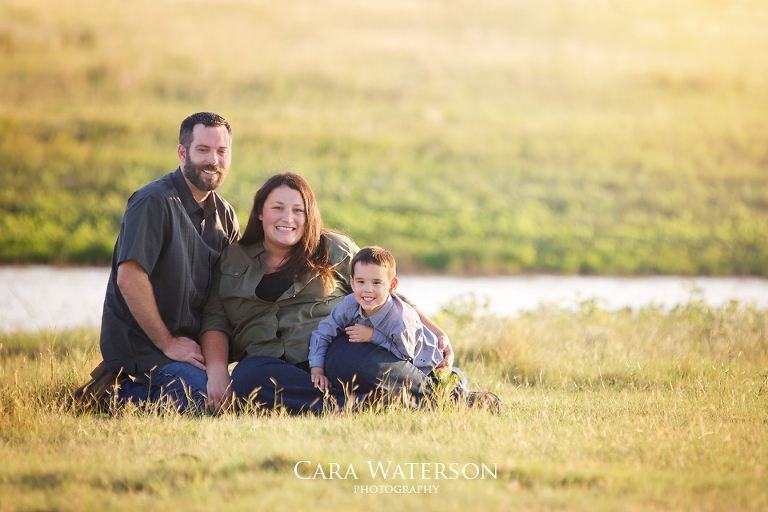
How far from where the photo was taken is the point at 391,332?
4.70 metres

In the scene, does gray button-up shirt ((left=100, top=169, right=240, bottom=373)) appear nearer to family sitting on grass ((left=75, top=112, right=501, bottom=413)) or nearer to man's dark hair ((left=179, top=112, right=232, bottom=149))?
family sitting on grass ((left=75, top=112, right=501, bottom=413))

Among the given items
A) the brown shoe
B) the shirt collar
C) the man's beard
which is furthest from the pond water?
the man's beard

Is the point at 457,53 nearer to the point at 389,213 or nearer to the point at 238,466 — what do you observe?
the point at 389,213

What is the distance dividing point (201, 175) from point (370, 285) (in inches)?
60.9

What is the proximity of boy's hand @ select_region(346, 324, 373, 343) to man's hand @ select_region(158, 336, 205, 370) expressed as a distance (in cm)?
117

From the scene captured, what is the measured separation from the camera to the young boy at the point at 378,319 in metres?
4.55

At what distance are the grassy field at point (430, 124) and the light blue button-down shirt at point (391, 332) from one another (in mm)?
1381

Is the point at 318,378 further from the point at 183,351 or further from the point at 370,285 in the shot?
the point at 183,351

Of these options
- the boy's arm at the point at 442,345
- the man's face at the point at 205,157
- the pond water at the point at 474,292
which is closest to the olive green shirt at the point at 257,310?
the man's face at the point at 205,157

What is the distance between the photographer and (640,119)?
22141 millimetres

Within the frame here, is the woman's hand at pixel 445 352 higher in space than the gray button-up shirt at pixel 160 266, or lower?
lower

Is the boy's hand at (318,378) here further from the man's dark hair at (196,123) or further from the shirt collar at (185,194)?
the man's dark hair at (196,123)

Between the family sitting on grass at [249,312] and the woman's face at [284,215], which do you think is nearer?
the family sitting on grass at [249,312]

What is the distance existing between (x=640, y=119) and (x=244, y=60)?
13.7m
